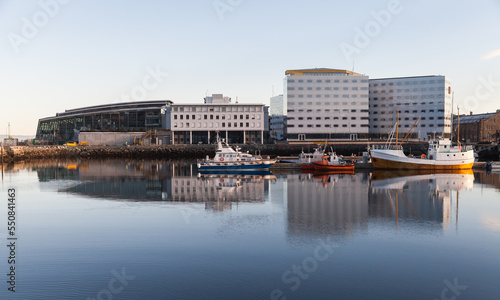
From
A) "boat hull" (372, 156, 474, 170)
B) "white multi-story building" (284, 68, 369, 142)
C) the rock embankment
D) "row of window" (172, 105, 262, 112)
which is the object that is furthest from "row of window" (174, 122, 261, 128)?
"boat hull" (372, 156, 474, 170)

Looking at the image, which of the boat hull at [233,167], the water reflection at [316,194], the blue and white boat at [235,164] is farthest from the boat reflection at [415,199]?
A: the boat hull at [233,167]

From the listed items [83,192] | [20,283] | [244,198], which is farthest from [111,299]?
[83,192]

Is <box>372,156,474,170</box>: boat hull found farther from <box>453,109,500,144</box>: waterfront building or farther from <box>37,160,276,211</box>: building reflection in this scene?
<box>453,109,500,144</box>: waterfront building

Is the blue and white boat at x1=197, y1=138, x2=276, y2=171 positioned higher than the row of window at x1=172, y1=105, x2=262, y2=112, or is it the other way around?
the row of window at x1=172, y1=105, x2=262, y2=112

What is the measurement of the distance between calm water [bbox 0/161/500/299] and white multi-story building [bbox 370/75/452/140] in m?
105

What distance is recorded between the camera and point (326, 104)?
439 ft

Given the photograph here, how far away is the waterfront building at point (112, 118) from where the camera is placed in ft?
467

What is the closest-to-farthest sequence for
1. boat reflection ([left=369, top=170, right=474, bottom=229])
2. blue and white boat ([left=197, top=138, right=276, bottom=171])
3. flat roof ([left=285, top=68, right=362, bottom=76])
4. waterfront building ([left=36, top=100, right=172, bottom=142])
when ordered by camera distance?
boat reflection ([left=369, top=170, right=474, bottom=229]) → blue and white boat ([left=197, top=138, right=276, bottom=171]) → flat roof ([left=285, top=68, right=362, bottom=76]) → waterfront building ([left=36, top=100, right=172, bottom=142])

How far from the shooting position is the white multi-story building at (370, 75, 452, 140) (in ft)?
450

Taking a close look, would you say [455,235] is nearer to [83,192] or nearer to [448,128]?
[83,192]

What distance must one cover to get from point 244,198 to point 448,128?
413 ft

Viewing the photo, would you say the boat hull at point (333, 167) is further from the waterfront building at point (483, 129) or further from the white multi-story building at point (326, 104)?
the waterfront building at point (483, 129)

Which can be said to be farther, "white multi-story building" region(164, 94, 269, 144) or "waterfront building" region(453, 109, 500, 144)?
"waterfront building" region(453, 109, 500, 144)

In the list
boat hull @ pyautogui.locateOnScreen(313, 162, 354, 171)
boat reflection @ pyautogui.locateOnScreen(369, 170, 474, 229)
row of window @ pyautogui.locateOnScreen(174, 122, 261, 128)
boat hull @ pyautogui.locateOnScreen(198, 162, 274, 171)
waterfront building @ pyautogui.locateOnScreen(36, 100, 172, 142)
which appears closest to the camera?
boat reflection @ pyautogui.locateOnScreen(369, 170, 474, 229)
